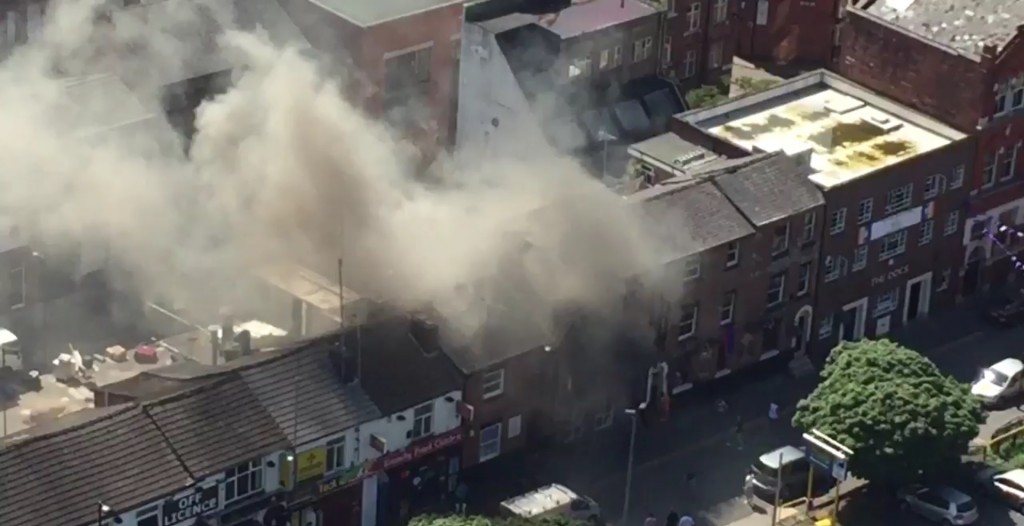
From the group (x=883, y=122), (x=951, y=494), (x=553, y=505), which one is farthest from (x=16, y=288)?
(x=883, y=122)

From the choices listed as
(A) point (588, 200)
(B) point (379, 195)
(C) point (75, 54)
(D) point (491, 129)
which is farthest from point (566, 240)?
(C) point (75, 54)

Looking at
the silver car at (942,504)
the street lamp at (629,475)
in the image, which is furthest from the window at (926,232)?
the street lamp at (629,475)

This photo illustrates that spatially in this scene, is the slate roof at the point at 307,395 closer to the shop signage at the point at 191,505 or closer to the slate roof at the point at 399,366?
the slate roof at the point at 399,366

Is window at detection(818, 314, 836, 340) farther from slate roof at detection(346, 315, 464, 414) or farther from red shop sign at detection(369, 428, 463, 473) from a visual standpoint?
slate roof at detection(346, 315, 464, 414)

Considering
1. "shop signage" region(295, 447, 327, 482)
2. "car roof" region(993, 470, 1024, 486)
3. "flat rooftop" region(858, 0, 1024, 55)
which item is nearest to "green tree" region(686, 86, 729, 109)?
"flat rooftop" region(858, 0, 1024, 55)

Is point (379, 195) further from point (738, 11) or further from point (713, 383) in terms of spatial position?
point (738, 11)

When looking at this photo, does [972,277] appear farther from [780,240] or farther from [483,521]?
[483,521]
